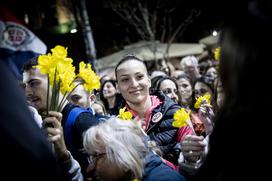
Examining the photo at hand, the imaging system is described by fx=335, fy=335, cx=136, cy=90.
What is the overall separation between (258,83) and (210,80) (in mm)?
4925

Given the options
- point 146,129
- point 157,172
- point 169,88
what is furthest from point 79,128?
point 169,88

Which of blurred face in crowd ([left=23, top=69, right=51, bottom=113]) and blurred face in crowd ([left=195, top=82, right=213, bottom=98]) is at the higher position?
blurred face in crowd ([left=23, top=69, right=51, bottom=113])

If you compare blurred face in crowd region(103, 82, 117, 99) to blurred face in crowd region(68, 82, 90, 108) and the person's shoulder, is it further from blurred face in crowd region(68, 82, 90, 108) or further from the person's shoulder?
the person's shoulder

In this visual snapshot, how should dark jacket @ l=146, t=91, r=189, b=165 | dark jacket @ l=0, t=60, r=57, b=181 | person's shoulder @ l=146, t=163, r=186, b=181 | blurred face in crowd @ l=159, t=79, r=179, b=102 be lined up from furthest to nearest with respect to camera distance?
blurred face in crowd @ l=159, t=79, r=179, b=102 < dark jacket @ l=146, t=91, r=189, b=165 < person's shoulder @ l=146, t=163, r=186, b=181 < dark jacket @ l=0, t=60, r=57, b=181

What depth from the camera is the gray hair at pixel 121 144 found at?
2342 mm

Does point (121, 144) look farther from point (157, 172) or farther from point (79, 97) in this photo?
point (79, 97)

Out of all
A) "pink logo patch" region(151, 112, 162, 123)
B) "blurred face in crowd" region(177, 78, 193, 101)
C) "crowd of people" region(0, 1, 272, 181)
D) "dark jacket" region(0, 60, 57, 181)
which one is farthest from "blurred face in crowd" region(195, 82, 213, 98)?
"dark jacket" region(0, 60, 57, 181)

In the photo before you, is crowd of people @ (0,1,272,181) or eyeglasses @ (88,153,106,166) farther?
eyeglasses @ (88,153,106,166)

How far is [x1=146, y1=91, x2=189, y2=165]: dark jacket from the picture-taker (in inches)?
139

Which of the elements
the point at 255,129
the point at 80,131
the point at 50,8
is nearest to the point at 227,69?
the point at 255,129

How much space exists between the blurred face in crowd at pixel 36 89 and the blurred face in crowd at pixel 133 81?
1.14m

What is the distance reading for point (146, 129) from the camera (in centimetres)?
389

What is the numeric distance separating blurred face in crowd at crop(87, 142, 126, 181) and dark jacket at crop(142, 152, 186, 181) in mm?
184

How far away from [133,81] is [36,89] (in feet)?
4.13
